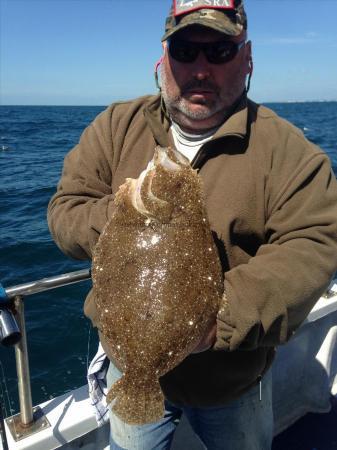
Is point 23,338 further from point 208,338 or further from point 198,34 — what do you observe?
point 198,34

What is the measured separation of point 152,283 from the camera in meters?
2.08

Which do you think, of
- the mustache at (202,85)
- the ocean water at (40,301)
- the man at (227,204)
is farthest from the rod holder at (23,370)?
the mustache at (202,85)

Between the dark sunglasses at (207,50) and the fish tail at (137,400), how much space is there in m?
1.86

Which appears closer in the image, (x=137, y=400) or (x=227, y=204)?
(x=137, y=400)

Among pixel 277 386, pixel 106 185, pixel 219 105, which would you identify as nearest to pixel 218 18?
pixel 219 105

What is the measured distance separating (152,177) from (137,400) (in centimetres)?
115

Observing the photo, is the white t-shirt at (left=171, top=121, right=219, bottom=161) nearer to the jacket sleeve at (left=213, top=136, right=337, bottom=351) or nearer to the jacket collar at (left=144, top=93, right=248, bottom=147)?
the jacket collar at (left=144, top=93, right=248, bottom=147)

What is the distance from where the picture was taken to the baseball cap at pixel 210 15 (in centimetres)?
246

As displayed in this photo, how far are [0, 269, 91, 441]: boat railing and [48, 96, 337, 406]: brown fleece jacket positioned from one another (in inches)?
19.2

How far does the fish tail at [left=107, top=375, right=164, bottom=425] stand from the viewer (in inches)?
86.0

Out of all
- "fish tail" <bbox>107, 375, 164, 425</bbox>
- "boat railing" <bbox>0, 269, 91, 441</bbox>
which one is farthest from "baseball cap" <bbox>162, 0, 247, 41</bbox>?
"fish tail" <bbox>107, 375, 164, 425</bbox>

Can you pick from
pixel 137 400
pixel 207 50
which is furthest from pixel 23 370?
pixel 207 50

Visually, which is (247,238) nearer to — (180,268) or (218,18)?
(180,268)

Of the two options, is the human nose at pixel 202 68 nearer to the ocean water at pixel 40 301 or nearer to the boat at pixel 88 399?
the boat at pixel 88 399
